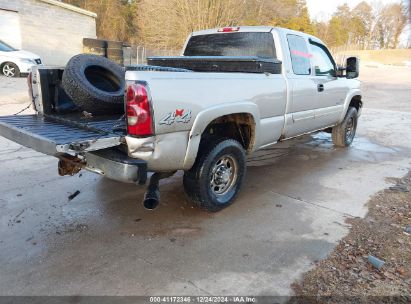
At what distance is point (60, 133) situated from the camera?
3.18m

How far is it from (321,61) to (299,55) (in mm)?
897

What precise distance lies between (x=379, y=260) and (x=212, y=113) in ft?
6.41

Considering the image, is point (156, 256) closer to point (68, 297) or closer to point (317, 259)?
point (68, 297)

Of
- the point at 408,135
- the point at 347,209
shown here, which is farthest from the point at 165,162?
the point at 408,135

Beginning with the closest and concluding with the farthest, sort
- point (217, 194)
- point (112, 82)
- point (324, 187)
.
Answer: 1. point (217, 194)
2. point (112, 82)
3. point (324, 187)

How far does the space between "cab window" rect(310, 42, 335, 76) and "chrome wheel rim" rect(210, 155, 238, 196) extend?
2.31 metres

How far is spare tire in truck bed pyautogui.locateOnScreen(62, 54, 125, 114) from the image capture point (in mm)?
3562

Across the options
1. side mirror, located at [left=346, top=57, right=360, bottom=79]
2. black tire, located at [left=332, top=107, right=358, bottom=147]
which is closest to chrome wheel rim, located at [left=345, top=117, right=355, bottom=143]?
black tire, located at [left=332, top=107, right=358, bottom=147]

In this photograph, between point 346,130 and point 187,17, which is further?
point 187,17

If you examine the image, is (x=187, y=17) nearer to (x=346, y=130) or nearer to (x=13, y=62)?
(x=13, y=62)

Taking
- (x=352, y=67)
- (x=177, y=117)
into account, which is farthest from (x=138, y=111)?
(x=352, y=67)

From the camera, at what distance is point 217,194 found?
4.09 m

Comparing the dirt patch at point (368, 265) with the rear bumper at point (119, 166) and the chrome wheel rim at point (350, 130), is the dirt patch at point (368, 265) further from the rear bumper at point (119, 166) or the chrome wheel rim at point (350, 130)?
the chrome wheel rim at point (350, 130)

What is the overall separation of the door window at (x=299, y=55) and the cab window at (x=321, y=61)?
0.26 metres
